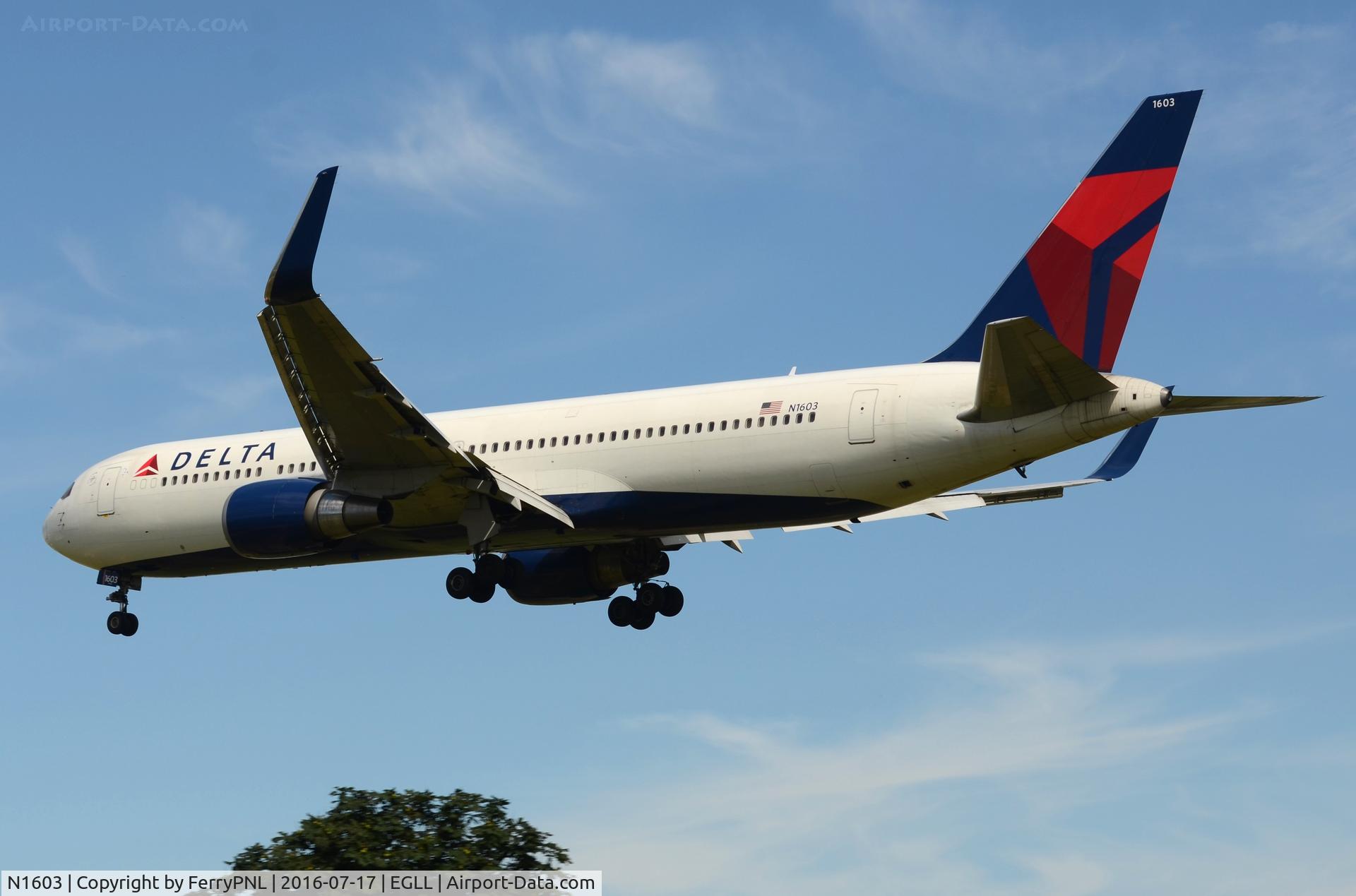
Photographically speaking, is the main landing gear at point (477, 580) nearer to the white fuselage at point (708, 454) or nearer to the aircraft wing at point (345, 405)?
the white fuselage at point (708, 454)

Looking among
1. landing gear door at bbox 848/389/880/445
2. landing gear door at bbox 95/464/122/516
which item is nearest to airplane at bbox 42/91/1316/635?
landing gear door at bbox 848/389/880/445

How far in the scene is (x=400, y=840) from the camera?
72.2ft

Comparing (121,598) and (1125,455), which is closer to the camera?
(1125,455)

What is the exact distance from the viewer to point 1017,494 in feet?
108

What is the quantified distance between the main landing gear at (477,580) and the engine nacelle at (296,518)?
201cm

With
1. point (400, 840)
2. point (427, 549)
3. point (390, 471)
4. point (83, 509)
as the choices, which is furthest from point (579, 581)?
point (400, 840)

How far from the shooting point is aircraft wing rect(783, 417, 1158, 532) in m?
30.9

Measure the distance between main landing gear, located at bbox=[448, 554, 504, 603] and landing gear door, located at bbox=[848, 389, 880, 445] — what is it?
6.90 metres

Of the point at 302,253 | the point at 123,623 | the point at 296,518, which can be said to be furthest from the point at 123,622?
the point at 302,253

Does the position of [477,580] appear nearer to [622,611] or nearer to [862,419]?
[622,611]

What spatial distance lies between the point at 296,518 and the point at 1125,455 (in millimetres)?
13892

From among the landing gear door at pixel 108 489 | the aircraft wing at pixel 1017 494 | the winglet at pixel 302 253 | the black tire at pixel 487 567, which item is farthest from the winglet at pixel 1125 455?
the landing gear door at pixel 108 489

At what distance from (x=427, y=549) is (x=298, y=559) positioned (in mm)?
2717

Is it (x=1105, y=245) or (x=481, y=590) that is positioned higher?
(x=1105, y=245)
